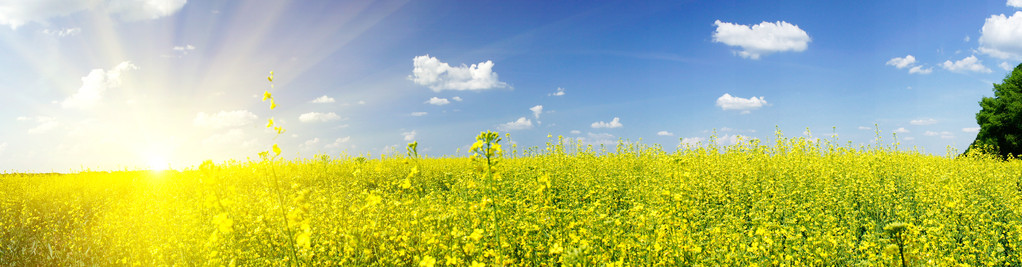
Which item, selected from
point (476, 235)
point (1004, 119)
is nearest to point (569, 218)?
point (476, 235)

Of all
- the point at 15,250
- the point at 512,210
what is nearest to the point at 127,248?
the point at 15,250

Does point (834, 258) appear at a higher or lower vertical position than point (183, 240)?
lower

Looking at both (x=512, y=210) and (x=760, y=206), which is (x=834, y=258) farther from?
(x=512, y=210)

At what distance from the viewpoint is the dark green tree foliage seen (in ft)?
66.2

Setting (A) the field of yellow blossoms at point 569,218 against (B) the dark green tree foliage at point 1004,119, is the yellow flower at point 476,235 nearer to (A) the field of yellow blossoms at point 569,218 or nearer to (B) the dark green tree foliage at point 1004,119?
(A) the field of yellow blossoms at point 569,218

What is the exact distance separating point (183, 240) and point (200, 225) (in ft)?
1.37

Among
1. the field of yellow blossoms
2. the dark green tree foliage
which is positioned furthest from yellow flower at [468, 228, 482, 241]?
the dark green tree foliage

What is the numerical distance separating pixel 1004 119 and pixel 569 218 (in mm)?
26124

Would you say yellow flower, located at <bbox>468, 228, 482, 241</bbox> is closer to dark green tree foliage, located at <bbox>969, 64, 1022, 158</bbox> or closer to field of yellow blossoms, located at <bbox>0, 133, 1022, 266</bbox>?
field of yellow blossoms, located at <bbox>0, 133, 1022, 266</bbox>

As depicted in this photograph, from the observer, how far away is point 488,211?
438cm

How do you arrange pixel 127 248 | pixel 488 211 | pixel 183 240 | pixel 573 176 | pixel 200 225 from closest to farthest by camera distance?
pixel 488 211
pixel 183 240
pixel 200 225
pixel 127 248
pixel 573 176

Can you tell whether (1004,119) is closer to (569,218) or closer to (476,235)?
(569,218)

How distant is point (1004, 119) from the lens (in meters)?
20.9

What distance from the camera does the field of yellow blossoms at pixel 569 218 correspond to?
139 inches
